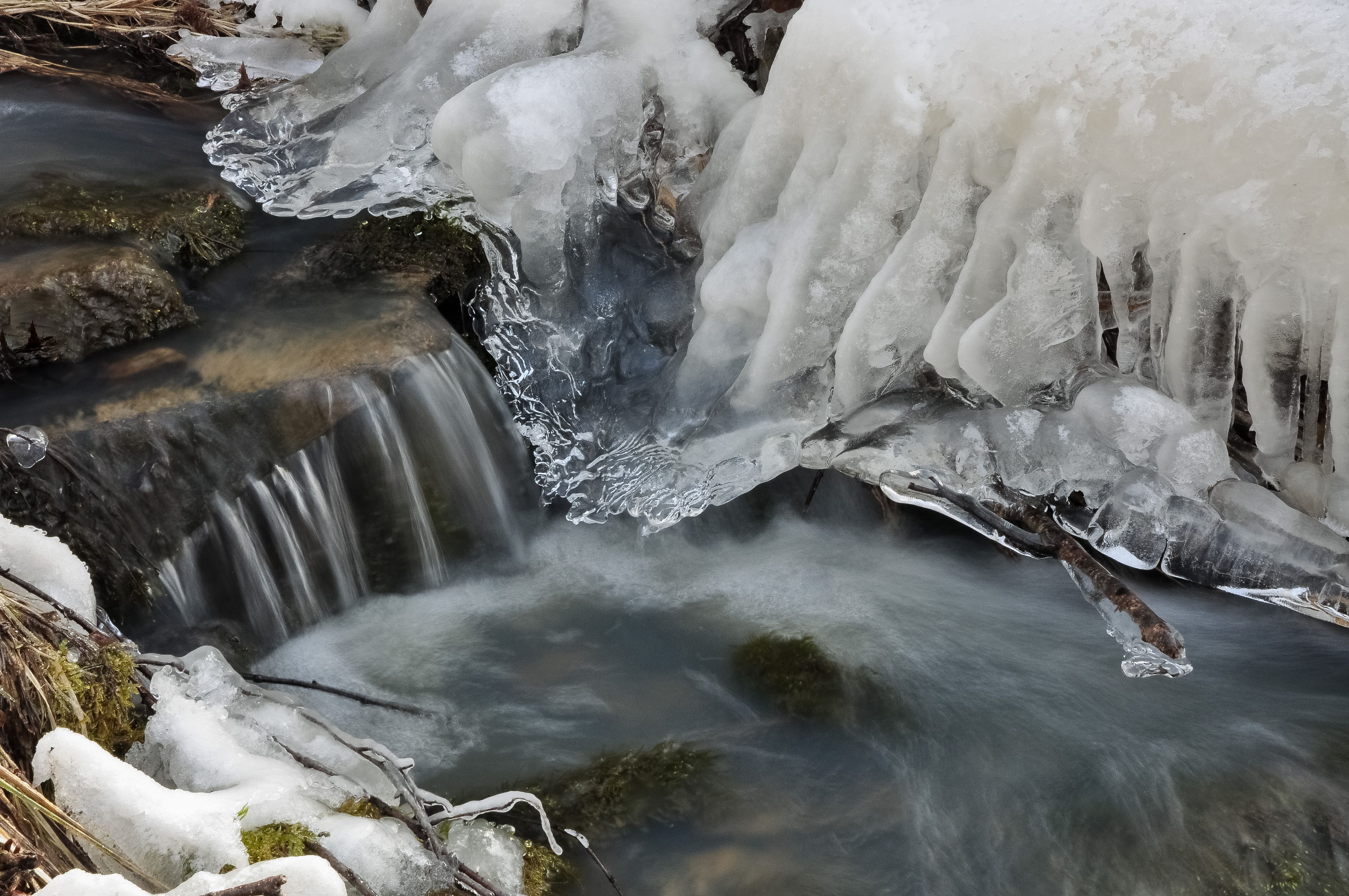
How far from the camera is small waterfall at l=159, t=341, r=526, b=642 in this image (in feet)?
10.1

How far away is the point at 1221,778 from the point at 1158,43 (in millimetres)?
1770

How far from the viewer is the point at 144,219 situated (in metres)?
3.50

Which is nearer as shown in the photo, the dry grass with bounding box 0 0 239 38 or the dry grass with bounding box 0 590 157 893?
the dry grass with bounding box 0 590 157 893

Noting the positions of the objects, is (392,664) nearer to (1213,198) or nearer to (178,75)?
(1213,198)

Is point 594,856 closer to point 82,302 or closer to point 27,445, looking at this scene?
point 27,445

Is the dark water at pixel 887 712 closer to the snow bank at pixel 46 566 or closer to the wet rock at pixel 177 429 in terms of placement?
the wet rock at pixel 177 429

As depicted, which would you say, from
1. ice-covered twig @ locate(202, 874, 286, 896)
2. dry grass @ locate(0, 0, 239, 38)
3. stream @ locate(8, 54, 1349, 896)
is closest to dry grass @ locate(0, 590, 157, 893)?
ice-covered twig @ locate(202, 874, 286, 896)

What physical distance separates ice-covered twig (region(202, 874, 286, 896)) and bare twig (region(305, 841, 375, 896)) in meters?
0.28

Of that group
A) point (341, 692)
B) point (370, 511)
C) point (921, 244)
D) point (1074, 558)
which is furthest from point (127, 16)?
point (1074, 558)

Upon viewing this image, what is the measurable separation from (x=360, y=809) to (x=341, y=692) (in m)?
0.62

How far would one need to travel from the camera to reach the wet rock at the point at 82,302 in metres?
3.08

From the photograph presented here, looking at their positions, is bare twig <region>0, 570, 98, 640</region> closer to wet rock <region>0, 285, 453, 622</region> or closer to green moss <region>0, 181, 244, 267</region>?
wet rock <region>0, 285, 453, 622</region>

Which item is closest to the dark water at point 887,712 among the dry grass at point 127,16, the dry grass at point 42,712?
the dry grass at point 42,712

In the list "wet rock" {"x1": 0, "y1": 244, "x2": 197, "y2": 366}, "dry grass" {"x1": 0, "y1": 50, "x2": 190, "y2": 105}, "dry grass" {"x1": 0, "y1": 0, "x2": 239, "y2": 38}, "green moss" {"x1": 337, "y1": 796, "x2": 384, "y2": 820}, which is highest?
"dry grass" {"x1": 0, "y1": 0, "x2": 239, "y2": 38}
